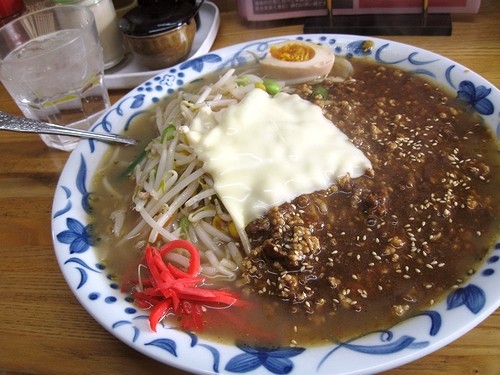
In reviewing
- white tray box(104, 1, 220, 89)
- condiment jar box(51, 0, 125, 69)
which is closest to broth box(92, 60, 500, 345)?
white tray box(104, 1, 220, 89)

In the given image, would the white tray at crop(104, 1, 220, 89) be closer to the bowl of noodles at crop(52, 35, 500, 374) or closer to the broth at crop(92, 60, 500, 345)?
the bowl of noodles at crop(52, 35, 500, 374)

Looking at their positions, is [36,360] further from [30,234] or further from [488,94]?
[488,94]

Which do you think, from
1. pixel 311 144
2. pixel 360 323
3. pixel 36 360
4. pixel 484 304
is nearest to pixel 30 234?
pixel 36 360

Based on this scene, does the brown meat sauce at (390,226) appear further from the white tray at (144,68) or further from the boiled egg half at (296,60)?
the white tray at (144,68)

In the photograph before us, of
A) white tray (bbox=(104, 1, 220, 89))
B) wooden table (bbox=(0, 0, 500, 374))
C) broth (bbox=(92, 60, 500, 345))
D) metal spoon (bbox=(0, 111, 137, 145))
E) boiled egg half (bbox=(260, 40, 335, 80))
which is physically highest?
metal spoon (bbox=(0, 111, 137, 145))

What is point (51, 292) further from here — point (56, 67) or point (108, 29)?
point (108, 29)

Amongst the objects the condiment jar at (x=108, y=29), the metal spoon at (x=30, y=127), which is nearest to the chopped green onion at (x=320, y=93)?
the metal spoon at (x=30, y=127)
